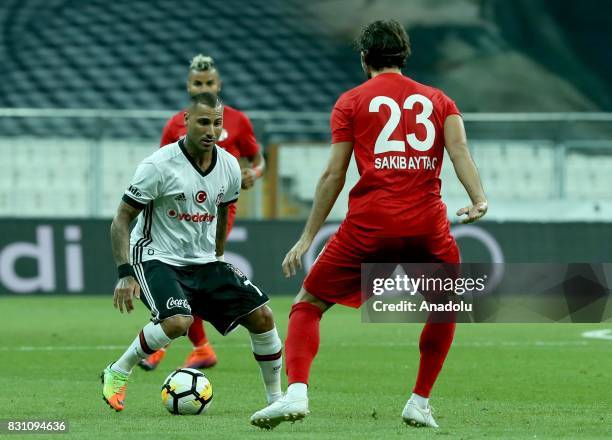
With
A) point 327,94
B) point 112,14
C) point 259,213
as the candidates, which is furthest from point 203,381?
point 112,14

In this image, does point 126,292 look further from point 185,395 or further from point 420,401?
point 420,401

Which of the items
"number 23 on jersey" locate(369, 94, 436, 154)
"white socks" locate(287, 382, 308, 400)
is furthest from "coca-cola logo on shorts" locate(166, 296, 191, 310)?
"number 23 on jersey" locate(369, 94, 436, 154)

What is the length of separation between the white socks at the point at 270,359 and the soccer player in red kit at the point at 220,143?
5.53ft

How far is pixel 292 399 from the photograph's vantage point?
6.37 metres

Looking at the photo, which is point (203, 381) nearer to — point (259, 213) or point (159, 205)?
point (159, 205)

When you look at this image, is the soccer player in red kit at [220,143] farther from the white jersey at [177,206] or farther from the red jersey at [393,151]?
the red jersey at [393,151]

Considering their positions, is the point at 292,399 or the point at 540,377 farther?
the point at 540,377

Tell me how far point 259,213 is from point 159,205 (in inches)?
410

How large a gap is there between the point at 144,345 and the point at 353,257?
4.94 feet

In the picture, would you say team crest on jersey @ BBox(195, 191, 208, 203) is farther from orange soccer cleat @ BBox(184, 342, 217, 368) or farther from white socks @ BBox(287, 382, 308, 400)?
orange soccer cleat @ BBox(184, 342, 217, 368)

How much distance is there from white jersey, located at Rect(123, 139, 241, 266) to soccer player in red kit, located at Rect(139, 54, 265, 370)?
148 cm

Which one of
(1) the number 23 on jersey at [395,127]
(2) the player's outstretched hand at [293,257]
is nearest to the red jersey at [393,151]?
(1) the number 23 on jersey at [395,127]

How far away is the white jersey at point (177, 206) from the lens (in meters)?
7.51

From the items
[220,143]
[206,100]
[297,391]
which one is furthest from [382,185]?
[220,143]
